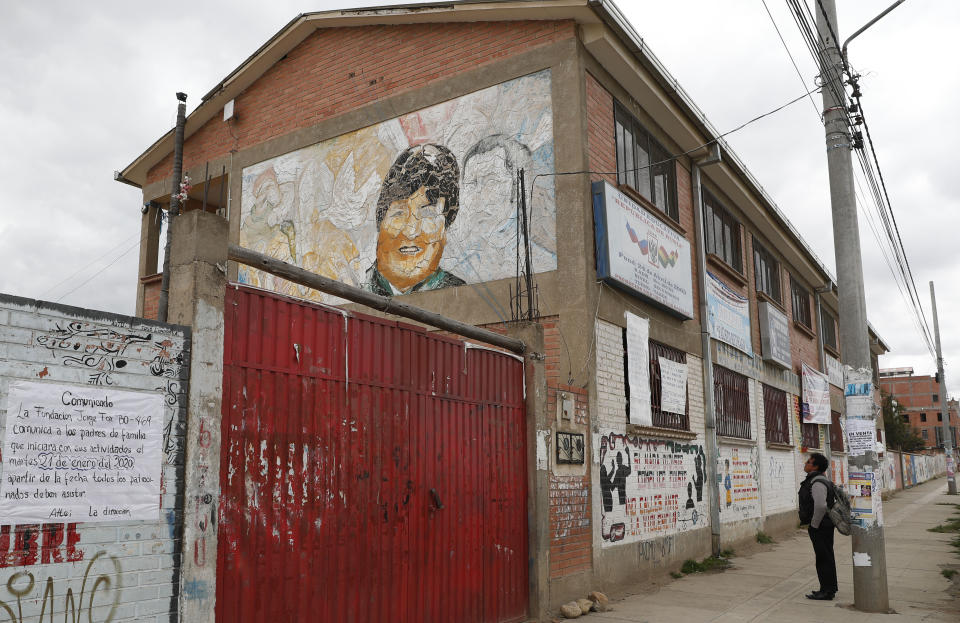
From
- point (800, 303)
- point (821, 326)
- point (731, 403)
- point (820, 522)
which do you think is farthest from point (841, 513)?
point (821, 326)

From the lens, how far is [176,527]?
14.6 ft

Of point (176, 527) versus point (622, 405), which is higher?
point (622, 405)

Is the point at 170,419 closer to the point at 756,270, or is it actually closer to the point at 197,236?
the point at 197,236

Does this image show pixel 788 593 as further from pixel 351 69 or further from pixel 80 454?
pixel 351 69

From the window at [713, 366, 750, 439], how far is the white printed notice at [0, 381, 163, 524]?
11.2 metres

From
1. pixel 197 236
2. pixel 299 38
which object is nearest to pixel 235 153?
pixel 299 38

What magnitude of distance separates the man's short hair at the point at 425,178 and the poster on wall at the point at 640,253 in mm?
2162

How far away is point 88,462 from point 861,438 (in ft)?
27.1

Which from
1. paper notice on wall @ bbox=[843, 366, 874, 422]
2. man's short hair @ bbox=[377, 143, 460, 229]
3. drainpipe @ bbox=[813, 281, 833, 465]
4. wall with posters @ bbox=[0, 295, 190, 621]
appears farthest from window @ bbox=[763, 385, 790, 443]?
wall with posters @ bbox=[0, 295, 190, 621]

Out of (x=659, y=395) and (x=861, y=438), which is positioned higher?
(x=659, y=395)

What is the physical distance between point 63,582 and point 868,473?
27.2 feet

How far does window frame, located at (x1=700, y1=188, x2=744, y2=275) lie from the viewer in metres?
14.6

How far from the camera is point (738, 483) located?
14383 mm

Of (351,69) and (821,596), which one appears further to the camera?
(351,69)
